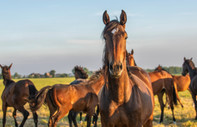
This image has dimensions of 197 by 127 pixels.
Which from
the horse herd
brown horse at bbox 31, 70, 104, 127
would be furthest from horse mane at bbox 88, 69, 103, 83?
brown horse at bbox 31, 70, 104, 127

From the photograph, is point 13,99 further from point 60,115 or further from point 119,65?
point 119,65

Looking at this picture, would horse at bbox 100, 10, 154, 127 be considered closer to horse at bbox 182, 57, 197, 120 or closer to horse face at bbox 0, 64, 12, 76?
horse face at bbox 0, 64, 12, 76

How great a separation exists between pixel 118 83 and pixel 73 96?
191 inches

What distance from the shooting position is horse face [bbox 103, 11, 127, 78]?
2.76 meters

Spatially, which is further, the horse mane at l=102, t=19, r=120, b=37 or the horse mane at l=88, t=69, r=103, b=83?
the horse mane at l=88, t=69, r=103, b=83

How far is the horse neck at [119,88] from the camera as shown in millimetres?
3209

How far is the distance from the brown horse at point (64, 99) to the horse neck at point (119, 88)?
4449 millimetres

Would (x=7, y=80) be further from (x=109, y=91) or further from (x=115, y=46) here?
(x=115, y=46)

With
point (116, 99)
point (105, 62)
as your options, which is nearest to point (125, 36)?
point (105, 62)

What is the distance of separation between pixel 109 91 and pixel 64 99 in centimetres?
451

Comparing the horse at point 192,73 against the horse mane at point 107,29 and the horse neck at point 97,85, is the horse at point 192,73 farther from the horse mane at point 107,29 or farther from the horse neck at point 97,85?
the horse mane at point 107,29

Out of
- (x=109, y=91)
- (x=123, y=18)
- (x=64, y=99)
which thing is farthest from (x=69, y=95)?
(x=123, y=18)

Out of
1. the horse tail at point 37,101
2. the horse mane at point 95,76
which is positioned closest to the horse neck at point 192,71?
the horse mane at point 95,76

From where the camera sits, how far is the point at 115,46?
9.51ft
